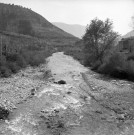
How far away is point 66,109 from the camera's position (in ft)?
33.7

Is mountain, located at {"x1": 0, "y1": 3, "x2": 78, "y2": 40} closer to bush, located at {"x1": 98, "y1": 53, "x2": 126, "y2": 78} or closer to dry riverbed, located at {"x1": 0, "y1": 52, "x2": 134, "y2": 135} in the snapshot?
bush, located at {"x1": 98, "y1": 53, "x2": 126, "y2": 78}

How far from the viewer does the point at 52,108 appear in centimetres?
1034

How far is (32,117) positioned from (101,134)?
3.10 meters

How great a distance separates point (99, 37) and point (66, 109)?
21.6m

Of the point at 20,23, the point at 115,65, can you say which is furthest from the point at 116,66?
the point at 20,23

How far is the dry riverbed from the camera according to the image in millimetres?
8211

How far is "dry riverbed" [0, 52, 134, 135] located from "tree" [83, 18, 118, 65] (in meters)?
15.2

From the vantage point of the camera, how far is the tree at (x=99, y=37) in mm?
29773

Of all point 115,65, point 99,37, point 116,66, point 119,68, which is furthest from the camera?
point 99,37

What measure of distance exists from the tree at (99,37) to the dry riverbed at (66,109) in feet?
49.8

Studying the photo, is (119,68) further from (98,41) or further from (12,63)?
(98,41)

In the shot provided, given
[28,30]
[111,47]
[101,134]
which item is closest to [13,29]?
[28,30]

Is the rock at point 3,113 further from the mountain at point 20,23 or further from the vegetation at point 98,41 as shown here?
the mountain at point 20,23

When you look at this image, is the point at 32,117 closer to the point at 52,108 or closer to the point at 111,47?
the point at 52,108
